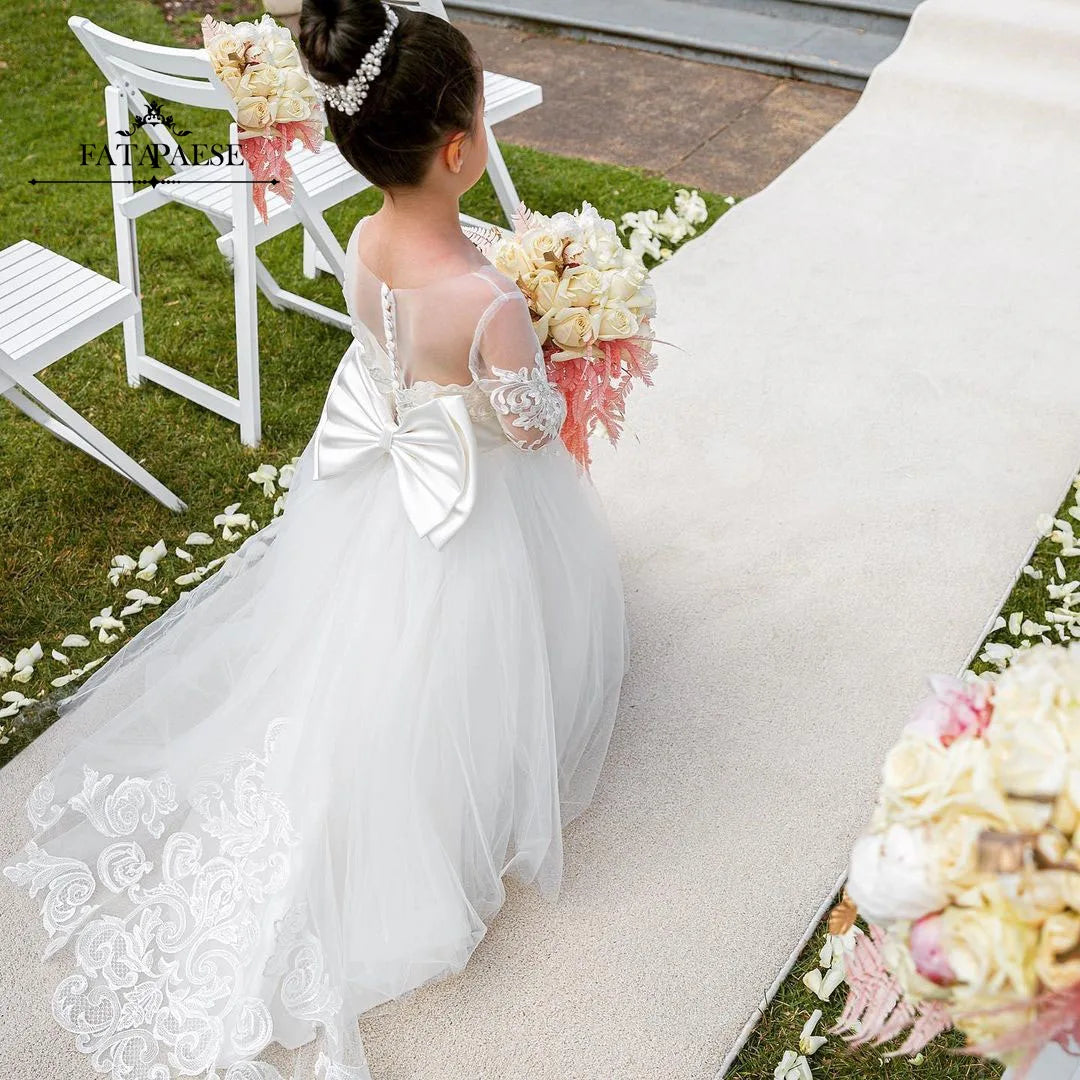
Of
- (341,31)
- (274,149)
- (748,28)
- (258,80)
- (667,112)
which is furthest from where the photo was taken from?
(748,28)

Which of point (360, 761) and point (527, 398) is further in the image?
point (360, 761)

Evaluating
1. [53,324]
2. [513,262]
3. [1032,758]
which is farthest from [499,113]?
[1032,758]

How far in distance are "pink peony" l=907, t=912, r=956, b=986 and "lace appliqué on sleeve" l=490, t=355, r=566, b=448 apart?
1249mm

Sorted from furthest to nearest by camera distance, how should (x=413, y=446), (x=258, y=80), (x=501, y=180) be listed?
1. (x=501, y=180)
2. (x=258, y=80)
3. (x=413, y=446)

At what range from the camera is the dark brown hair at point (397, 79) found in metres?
1.84

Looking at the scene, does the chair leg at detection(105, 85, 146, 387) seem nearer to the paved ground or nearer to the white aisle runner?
the white aisle runner

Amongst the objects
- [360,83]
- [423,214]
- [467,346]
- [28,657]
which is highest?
[360,83]

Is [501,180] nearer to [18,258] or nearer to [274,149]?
[274,149]

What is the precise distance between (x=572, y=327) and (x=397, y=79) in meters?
0.58

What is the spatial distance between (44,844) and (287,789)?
1.95ft

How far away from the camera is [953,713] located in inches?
51.4

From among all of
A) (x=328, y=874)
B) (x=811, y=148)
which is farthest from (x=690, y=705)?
(x=811, y=148)

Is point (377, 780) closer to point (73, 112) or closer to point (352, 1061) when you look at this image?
point (352, 1061)

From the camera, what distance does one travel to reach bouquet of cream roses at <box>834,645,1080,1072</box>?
1137 mm
